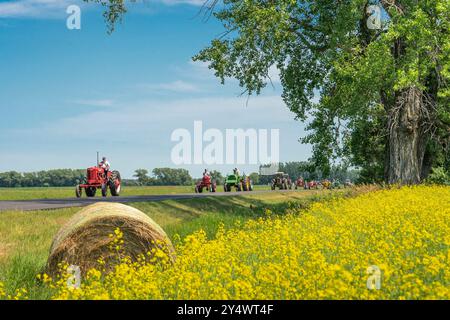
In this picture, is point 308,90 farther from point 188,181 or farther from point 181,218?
point 188,181

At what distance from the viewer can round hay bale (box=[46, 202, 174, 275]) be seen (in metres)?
9.14

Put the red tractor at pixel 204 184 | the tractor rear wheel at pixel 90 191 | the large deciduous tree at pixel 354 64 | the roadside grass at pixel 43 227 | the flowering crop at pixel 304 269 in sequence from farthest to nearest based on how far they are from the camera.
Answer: the red tractor at pixel 204 184 < the tractor rear wheel at pixel 90 191 < the large deciduous tree at pixel 354 64 < the roadside grass at pixel 43 227 < the flowering crop at pixel 304 269

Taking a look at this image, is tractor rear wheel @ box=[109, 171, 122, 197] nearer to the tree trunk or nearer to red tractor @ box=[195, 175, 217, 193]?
red tractor @ box=[195, 175, 217, 193]

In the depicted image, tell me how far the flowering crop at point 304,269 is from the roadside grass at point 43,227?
131cm

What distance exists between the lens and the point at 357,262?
24.7 ft

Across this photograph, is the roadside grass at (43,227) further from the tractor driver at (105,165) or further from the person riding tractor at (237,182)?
the person riding tractor at (237,182)

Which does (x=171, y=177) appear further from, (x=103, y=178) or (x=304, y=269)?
(x=304, y=269)

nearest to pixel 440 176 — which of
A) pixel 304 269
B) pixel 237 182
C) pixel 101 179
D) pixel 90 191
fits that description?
pixel 237 182

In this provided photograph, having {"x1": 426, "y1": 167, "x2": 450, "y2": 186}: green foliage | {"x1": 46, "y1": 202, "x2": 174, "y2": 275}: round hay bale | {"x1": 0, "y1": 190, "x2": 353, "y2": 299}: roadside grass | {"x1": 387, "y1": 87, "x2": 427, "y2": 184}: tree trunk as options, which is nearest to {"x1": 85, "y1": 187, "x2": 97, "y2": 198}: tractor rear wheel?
{"x1": 0, "y1": 190, "x2": 353, "y2": 299}: roadside grass

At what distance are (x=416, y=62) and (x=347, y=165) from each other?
291 inches

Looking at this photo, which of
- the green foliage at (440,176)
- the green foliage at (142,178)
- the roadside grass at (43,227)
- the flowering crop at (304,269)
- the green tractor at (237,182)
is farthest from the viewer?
the green foliage at (142,178)

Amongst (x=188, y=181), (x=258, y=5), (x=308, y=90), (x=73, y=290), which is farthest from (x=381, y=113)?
(x=188, y=181)

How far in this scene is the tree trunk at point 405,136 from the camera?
24922 millimetres

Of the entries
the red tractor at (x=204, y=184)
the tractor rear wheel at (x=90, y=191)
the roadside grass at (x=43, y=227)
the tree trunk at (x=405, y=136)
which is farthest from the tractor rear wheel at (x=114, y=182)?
the tree trunk at (x=405, y=136)
